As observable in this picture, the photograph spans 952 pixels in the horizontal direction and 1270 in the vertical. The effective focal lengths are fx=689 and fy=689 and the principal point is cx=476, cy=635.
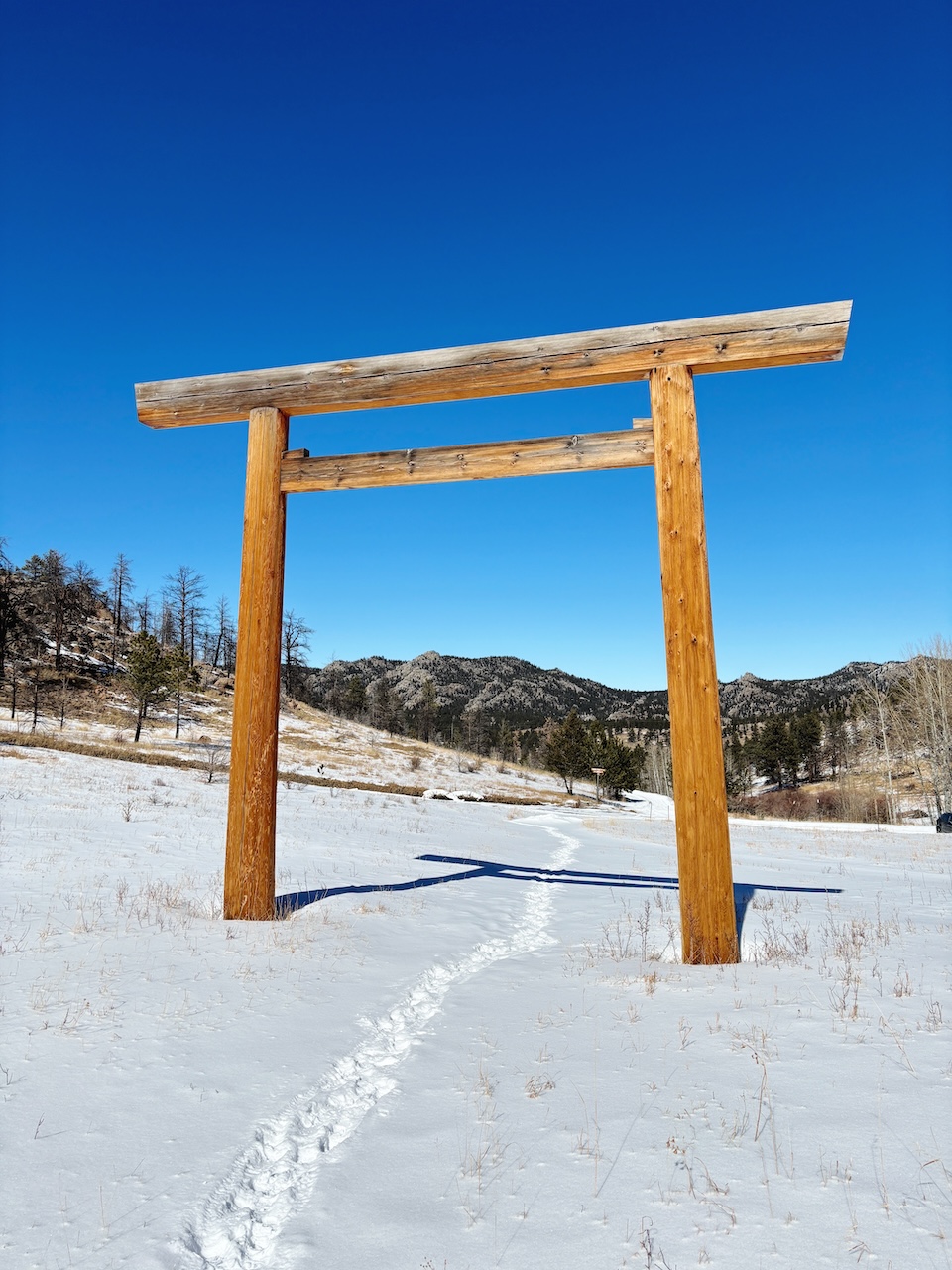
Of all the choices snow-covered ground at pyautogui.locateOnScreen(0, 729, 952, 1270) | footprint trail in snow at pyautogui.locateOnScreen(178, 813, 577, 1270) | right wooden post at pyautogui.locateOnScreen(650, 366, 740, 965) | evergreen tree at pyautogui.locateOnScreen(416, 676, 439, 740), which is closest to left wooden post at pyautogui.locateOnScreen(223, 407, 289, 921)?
snow-covered ground at pyautogui.locateOnScreen(0, 729, 952, 1270)

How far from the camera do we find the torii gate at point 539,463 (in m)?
5.56

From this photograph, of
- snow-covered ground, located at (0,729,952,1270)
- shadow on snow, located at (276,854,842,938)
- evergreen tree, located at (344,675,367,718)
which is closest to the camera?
snow-covered ground, located at (0,729,952,1270)

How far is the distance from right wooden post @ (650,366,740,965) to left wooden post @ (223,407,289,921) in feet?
12.1

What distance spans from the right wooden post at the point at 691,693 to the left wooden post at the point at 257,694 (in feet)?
12.1

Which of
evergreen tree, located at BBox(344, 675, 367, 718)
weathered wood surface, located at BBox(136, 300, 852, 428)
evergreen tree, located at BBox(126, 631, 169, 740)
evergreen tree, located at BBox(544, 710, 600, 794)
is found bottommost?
evergreen tree, located at BBox(544, 710, 600, 794)

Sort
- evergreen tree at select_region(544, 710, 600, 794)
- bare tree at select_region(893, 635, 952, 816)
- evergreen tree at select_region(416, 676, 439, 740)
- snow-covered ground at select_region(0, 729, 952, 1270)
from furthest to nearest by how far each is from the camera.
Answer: evergreen tree at select_region(416, 676, 439, 740)
evergreen tree at select_region(544, 710, 600, 794)
bare tree at select_region(893, 635, 952, 816)
snow-covered ground at select_region(0, 729, 952, 1270)

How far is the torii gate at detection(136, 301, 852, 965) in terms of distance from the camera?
5559mm

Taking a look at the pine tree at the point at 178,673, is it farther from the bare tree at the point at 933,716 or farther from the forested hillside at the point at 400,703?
the bare tree at the point at 933,716

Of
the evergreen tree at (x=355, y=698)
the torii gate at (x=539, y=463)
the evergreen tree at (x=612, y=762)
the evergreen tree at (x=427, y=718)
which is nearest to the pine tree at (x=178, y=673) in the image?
the torii gate at (x=539, y=463)

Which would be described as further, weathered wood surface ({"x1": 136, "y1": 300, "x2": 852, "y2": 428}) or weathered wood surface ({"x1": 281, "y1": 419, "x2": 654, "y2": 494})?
weathered wood surface ({"x1": 281, "y1": 419, "x2": 654, "y2": 494})

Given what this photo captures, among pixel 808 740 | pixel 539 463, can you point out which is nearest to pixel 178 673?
pixel 539 463

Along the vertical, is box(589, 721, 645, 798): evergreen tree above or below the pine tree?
below

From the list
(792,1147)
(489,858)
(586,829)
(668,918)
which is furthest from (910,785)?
(792,1147)

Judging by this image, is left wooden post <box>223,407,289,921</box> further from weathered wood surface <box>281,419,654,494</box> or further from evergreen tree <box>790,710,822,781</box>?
evergreen tree <box>790,710,822,781</box>
